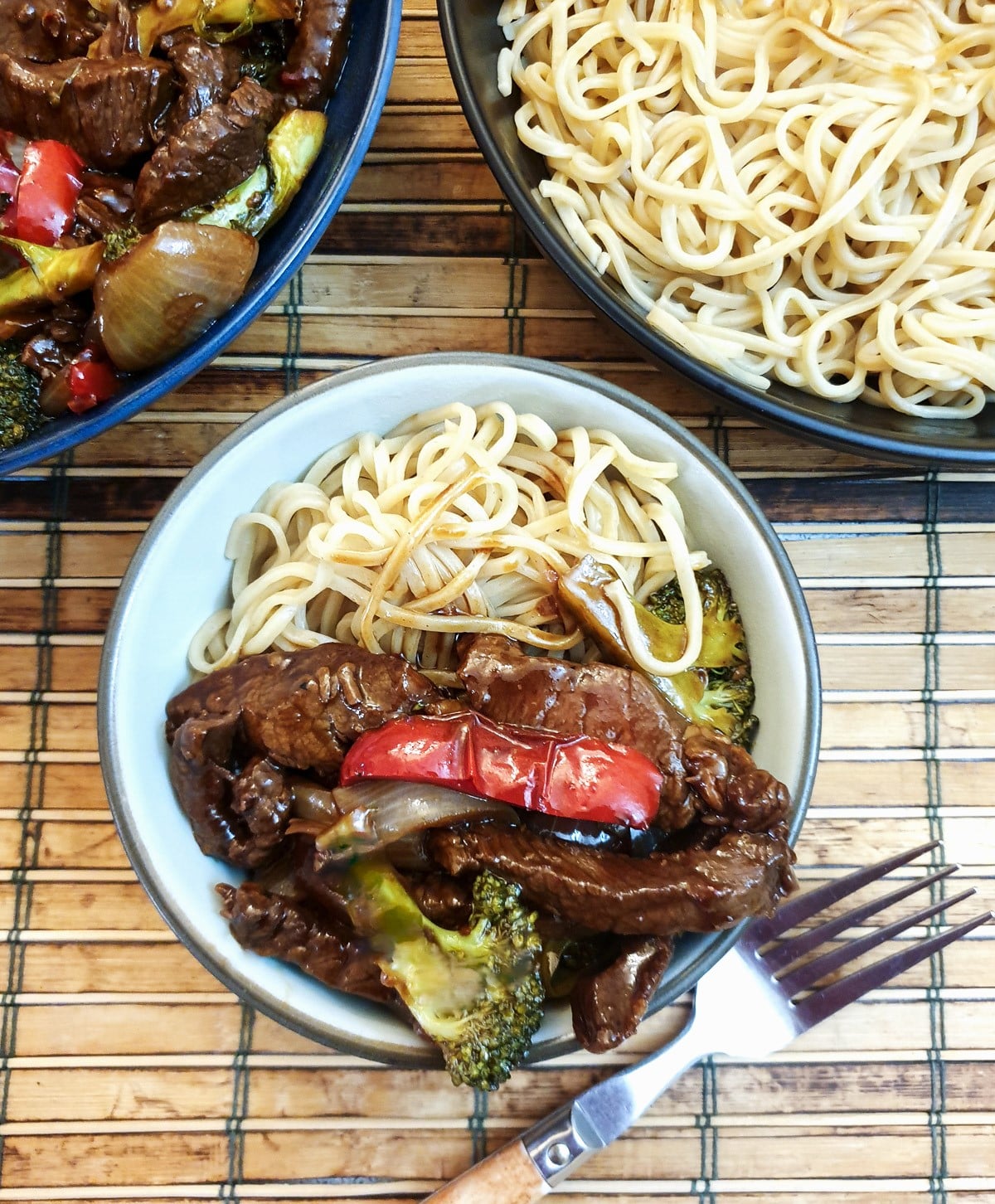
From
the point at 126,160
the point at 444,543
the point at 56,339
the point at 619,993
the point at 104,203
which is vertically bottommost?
the point at 619,993

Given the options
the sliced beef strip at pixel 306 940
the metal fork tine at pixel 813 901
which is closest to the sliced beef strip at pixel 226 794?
the sliced beef strip at pixel 306 940

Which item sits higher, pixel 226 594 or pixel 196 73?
pixel 196 73

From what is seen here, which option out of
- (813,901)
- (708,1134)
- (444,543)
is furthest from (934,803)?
(444,543)

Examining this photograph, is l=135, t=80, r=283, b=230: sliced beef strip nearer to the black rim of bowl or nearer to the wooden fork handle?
the black rim of bowl

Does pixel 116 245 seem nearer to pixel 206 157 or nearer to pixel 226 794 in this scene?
pixel 206 157

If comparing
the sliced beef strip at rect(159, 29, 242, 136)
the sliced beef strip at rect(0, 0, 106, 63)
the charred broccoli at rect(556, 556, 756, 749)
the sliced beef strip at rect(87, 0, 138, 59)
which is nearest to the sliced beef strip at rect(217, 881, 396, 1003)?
the charred broccoli at rect(556, 556, 756, 749)

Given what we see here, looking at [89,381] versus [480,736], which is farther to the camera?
[89,381]

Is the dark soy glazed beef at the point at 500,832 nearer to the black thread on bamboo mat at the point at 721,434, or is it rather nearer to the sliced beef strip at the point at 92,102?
the black thread on bamboo mat at the point at 721,434
